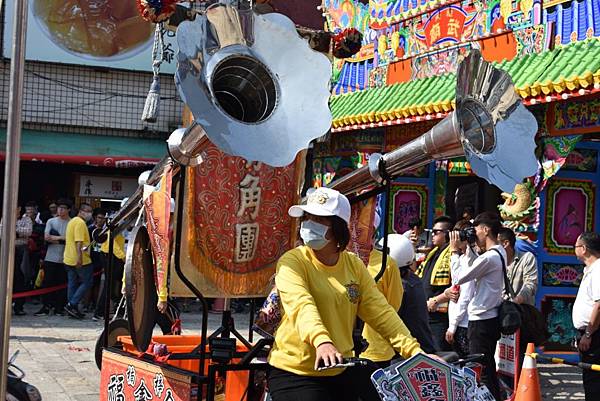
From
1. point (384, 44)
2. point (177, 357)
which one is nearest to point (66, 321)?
point (384, 44)

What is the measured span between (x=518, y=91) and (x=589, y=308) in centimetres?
335

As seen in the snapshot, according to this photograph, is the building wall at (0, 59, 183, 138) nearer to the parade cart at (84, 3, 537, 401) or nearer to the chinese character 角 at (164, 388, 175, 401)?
the parade cart at (84, 3, 537, 401)

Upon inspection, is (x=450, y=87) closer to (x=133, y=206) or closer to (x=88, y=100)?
(x=133, y=206)

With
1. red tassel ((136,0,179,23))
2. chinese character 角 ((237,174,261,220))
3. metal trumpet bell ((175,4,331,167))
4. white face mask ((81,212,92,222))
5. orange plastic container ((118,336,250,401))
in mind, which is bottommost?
orange plastic container ((118,336,250,401))

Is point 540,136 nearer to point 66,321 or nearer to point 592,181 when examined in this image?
point 592,181

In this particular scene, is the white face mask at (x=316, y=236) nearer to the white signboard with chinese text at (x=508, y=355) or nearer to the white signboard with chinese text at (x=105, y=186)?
the white signboard with chinese text at (x=508, y=355)

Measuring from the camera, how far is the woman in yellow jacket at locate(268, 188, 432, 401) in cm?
426

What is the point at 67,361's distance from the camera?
33.1 ft

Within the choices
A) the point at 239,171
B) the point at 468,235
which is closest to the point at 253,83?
the point at 239,171

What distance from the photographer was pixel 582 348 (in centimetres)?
717

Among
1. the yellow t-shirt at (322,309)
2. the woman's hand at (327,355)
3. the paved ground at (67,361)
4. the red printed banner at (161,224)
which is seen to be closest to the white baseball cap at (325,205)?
the yellow t-shirt at (322,309)

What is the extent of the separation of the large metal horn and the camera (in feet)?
11.0

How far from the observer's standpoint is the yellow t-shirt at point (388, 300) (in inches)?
224

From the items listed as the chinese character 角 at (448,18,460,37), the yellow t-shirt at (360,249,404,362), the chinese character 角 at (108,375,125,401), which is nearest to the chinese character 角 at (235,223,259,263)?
the yellow t-shirt at (360,249,404,362)
